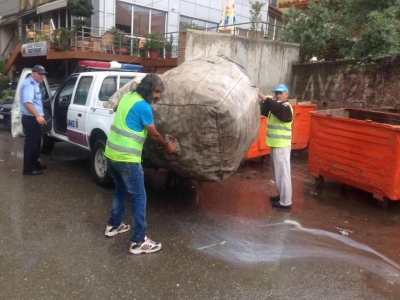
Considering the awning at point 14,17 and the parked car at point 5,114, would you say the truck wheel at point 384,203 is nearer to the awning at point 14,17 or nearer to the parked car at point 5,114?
the parked car at point 5,114

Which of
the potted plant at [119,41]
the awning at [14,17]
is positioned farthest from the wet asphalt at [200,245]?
the awning at [14,17]

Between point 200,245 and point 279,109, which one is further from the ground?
point 279,109

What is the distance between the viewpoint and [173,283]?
3.48 metres

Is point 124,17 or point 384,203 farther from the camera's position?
point 124,17

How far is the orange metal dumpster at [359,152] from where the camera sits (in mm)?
5336

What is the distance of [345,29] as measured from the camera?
11055mm

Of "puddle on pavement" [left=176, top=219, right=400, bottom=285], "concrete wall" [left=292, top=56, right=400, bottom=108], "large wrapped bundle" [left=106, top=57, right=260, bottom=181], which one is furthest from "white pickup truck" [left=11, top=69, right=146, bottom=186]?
"concrete wall" [left=292, top=56, right=400, bottom=108]

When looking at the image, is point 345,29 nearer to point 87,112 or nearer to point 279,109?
point 279,109

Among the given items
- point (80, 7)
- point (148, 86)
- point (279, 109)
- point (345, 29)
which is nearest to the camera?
point (148, 86)

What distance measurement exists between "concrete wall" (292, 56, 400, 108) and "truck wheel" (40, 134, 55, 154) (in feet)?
21.5

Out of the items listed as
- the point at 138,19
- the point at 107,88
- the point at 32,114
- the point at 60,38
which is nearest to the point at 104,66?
the point at 107,88

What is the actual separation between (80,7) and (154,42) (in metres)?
3.23

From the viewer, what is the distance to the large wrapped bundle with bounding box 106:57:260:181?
4207mm

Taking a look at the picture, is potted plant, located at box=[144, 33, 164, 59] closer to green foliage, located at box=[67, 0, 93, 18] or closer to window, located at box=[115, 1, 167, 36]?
window, located at box=[115, 1, 167, 36]
